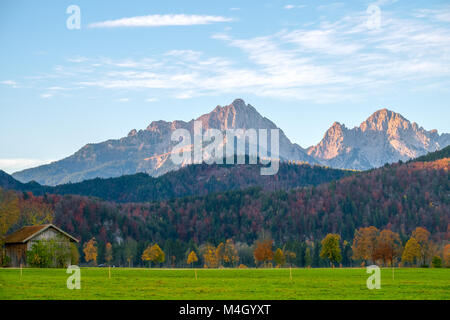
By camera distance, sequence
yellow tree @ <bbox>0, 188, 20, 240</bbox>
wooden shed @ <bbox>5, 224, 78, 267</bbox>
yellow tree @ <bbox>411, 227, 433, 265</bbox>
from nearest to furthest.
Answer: wooden shed @ <bbox>5, 224, 78, 267</bbox>
yellow tree @ <bbox>0, 188, 20, 240</bbox>
yellow tree @ <bbox>411, 227, 433, 265</bbox>

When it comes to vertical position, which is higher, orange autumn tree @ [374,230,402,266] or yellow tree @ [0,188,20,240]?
yellow tree @ [0,188,20,240]

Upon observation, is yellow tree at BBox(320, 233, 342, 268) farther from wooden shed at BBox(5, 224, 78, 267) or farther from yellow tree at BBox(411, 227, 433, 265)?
wooden shed at BBox(5, 224, 78, 267)

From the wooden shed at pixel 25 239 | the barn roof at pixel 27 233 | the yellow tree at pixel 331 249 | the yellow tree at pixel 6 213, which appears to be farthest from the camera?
the yellow tree at pixel 331 249

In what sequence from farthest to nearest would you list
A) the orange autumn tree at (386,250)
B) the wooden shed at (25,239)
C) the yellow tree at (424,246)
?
1. the yellow tree at (424,246)
2. the orange autumn tree at (386,250)
3. the wooden shed at (25,239)

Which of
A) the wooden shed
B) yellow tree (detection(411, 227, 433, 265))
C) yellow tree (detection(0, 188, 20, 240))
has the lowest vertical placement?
yellow tree (detection(411, 227, 433, 265))

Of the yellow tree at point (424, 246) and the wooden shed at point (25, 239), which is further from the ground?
the wooden shed at point (25, 239)

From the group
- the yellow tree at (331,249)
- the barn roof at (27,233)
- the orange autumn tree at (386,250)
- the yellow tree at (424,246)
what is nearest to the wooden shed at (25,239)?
the barn roof at (27,233)

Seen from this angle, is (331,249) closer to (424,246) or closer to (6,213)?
(424,246)

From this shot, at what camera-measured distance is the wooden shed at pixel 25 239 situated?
10425 cm

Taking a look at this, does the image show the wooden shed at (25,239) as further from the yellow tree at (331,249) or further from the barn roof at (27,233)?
the yellow tree at (331,249)

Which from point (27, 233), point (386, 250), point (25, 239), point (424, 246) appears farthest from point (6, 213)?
point (424, 246)

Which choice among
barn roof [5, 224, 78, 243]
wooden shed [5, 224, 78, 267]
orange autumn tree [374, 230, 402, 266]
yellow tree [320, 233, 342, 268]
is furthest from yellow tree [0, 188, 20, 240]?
orange autumn tree [374, 230, 402, 266]

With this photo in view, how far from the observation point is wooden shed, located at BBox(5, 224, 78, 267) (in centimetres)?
10425
